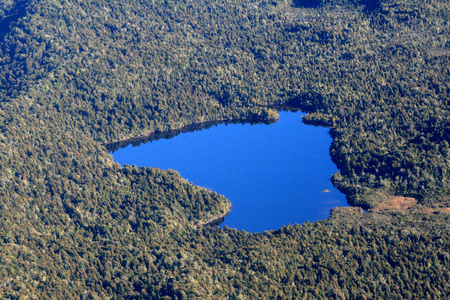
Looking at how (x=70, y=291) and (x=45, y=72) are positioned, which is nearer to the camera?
(x=70, y=291)

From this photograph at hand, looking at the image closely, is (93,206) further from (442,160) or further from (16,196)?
(442,160)

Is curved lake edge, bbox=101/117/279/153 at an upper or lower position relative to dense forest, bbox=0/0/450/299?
upper

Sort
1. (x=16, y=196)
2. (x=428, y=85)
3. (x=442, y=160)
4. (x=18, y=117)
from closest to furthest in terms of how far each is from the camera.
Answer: (x=16, y=196) < (x=442, y=160) < (x=18, y=117) < (x=428, y=85)

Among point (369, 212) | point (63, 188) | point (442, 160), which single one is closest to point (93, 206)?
point (63, 188)

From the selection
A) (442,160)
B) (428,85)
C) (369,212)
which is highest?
(428,85)

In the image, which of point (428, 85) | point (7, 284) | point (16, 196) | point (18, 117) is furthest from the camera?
point (428, 85)

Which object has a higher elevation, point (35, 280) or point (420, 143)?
point (420, 143)

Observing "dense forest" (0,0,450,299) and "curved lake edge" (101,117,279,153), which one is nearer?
"dense forest" (0,0,450,299)

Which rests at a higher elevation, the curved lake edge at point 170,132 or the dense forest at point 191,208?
the curved lake edge at point 170,132

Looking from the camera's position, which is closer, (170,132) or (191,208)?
(191,208)

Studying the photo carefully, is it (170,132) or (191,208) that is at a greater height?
(170,132)

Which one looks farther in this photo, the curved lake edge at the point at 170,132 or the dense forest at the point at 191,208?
the curved lake edge at the point at 170,132
